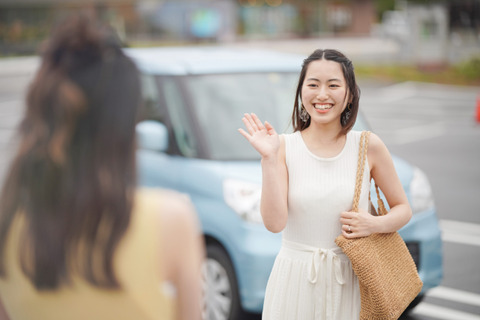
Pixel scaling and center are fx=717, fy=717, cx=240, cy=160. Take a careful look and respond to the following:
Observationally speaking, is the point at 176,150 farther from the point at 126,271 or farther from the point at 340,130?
the point at 126,271

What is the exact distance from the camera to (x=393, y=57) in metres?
38.5

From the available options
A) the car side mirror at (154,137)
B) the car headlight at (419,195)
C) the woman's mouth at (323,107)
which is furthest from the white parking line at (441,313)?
the woman's mouth at (323,107)

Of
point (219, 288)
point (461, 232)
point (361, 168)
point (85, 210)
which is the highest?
point (85, 210)

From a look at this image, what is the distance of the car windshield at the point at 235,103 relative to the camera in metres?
5.07

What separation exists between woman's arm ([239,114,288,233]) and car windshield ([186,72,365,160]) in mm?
2225

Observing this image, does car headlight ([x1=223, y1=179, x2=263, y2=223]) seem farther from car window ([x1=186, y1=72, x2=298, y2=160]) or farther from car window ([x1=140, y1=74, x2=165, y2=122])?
car window ([x1=140, y1=74, x2=165, y2=122])

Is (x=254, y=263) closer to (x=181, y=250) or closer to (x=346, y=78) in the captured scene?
(x=346, y=78)

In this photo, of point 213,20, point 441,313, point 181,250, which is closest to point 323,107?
point 181,250

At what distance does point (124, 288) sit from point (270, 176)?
115 centimetres

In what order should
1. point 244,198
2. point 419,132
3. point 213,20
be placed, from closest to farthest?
point 244,198 < point 419,132 < point 213,20

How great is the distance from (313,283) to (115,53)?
1472 millimetres

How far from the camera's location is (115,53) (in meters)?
1.69

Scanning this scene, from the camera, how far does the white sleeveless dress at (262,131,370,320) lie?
2.81 m

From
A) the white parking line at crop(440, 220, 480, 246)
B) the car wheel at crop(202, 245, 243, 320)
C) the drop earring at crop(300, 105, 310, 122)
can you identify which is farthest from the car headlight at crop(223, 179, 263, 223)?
the white parking line at crop(440, 220, 480, 246)
